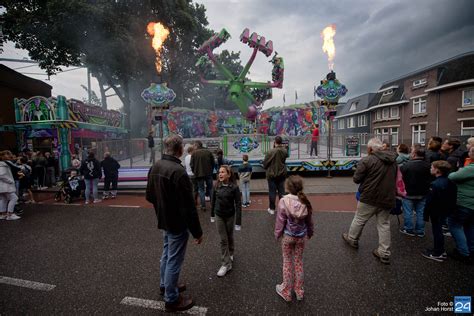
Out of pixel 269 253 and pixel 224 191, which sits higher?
pixel 224 191

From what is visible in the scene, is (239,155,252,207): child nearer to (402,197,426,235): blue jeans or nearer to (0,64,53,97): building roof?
(402,197,426,235): blue jeans

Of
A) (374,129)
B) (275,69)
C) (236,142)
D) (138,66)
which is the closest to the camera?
(236,142)

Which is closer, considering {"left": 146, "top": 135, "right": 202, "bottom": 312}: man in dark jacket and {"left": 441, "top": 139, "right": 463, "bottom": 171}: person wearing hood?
{"left": 146, "top": 135, "right": 202, "bottom": 312}: man in dark jacket

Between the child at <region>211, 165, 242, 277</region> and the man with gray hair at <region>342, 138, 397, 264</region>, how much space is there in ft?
6.92

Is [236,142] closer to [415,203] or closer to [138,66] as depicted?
[415,203]

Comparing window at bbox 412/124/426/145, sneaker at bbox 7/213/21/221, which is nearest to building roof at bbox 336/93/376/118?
window at bbox 412/124/426/145

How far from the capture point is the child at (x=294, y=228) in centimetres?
274

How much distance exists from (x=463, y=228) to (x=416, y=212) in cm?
81

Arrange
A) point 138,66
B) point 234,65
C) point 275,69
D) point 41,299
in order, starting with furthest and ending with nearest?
point 234,65 < point 138,66 < point 275,69 < point 41,299

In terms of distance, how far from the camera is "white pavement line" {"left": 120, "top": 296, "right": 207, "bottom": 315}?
105 inches

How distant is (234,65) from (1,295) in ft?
112

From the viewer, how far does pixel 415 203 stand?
4.51 m

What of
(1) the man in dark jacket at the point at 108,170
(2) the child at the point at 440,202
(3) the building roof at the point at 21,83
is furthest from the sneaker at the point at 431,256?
(3) the building roof at the point at 21,83

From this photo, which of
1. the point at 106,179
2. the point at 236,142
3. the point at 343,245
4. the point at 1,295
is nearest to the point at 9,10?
the point at 106,179
